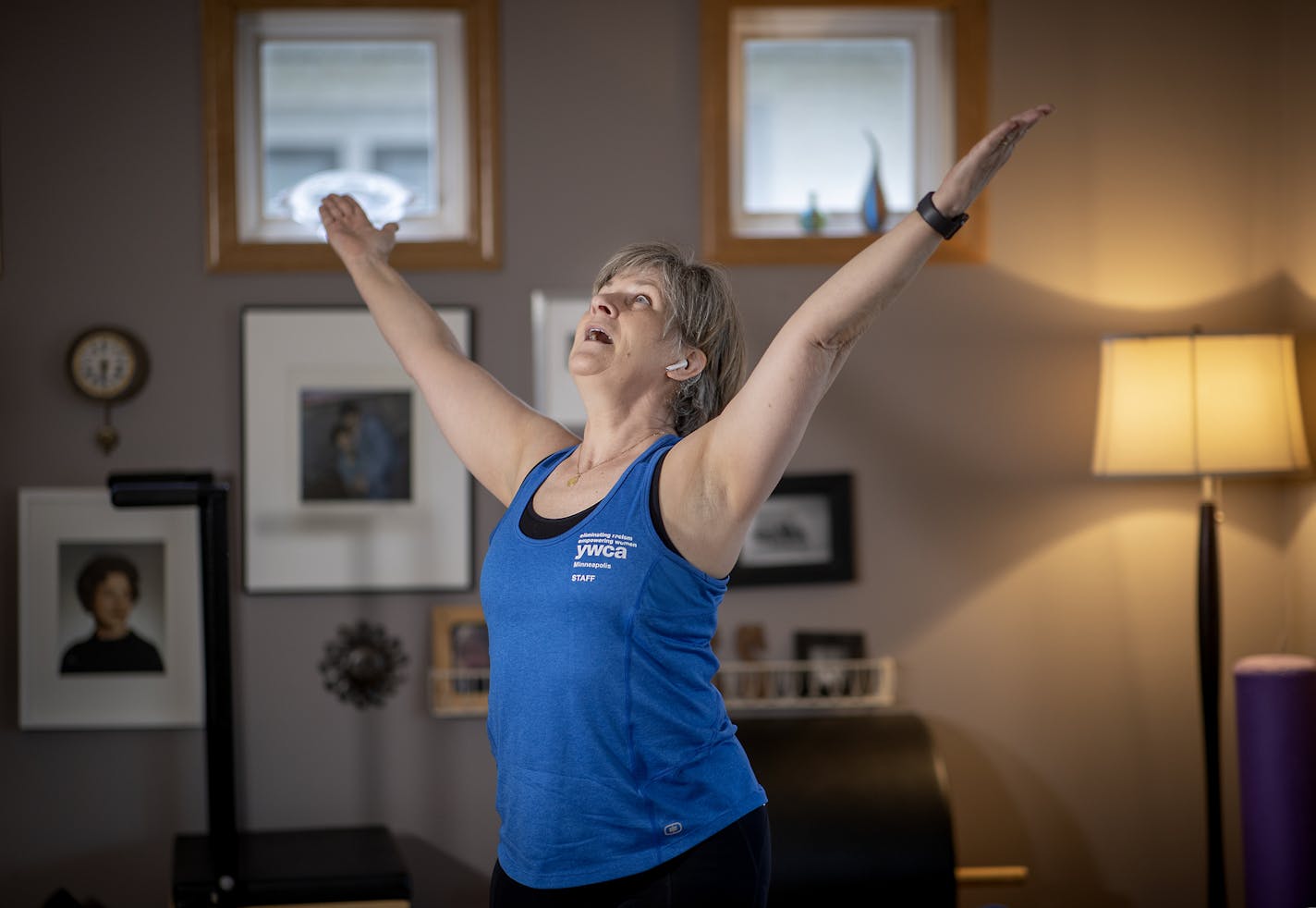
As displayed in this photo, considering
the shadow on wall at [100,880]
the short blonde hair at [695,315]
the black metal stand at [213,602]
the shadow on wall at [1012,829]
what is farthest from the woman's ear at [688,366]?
the shadow on wall at [100,880]

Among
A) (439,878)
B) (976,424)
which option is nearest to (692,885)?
(439,878)

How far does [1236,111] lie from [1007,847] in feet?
A: 6.60

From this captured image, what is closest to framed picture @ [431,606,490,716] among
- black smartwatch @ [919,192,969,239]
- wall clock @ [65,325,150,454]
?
wall clock @ [65,325,150,454]

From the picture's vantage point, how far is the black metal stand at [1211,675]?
2939mm

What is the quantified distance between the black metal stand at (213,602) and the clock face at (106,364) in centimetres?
45

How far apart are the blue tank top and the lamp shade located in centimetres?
183

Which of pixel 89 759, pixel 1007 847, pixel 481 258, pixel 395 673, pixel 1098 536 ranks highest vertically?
pixel 481 258

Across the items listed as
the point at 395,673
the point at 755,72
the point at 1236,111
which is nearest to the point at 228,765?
the point at 395,673

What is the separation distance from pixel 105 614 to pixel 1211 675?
2.66 meters

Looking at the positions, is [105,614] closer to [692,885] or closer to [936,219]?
[692,885]

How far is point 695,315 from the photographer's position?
5.32ft

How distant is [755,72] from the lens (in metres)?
3.39

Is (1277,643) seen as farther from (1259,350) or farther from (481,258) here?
(481,258)

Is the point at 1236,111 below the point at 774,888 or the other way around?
the other way around
